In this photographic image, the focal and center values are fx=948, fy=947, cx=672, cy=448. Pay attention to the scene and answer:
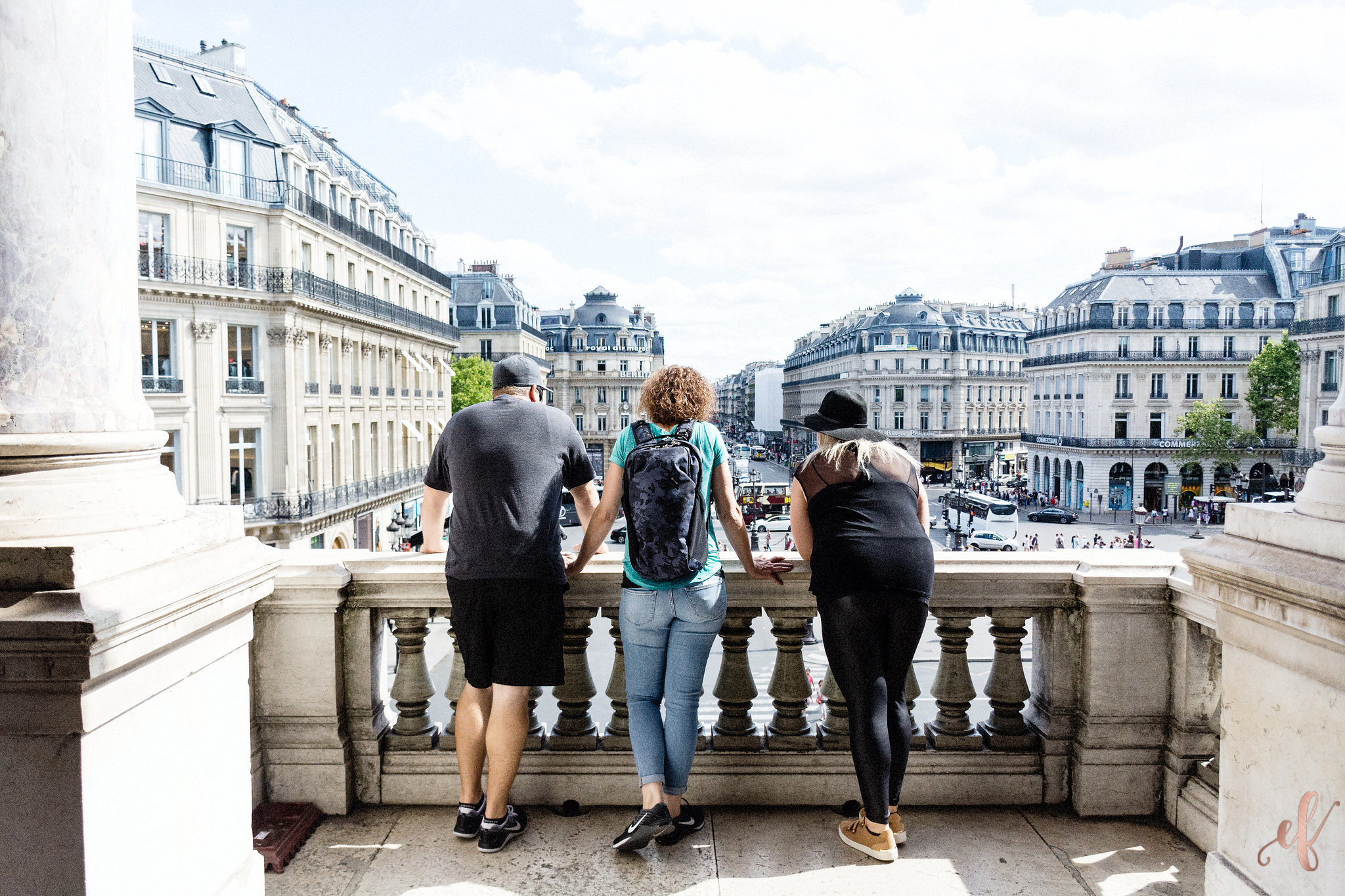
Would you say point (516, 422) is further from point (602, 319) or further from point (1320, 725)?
point (602, 319)

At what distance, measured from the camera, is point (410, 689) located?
403 cm

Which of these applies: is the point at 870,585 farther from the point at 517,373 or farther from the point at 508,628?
the point at 517,373

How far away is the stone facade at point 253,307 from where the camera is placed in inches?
941

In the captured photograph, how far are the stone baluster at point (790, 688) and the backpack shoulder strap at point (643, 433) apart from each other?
0.94 metres

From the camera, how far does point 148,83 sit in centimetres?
2369

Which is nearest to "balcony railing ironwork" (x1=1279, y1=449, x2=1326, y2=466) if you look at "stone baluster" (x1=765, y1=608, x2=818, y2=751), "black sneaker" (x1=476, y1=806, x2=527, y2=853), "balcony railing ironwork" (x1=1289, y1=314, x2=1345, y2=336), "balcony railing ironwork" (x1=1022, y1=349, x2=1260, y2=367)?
"balcony railing ironwork" (x1=1289, y1=314, x2=1345, y2=336)

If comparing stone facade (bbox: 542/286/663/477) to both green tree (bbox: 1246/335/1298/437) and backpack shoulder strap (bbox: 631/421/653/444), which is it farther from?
backpack shoulder strap (bbox: 631/421/653/444)

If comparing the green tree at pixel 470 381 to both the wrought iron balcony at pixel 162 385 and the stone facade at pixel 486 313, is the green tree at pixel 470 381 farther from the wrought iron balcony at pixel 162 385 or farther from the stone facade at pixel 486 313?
the wrought iron balcony at pixel 162 385

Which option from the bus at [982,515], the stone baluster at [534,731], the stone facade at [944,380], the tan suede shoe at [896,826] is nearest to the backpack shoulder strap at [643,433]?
the stone baluster at [534,731]

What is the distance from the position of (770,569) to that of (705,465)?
1.92ft

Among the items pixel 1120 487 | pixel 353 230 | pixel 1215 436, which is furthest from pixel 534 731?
pixel 1120 487

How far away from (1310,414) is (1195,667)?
165 feet

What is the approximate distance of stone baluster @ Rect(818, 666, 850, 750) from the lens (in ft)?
13.0

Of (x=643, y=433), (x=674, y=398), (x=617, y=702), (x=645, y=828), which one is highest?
(x=674, y=398)
